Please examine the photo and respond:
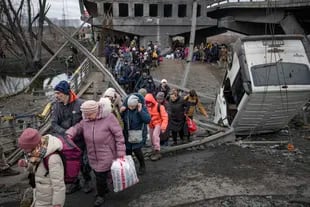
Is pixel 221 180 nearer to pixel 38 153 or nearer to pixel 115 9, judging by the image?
pixel 38 153

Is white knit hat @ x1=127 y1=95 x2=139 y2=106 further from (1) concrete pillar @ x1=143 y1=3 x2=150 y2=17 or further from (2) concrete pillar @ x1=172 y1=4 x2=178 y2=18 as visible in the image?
(2) concrete pillar @ x1=172 y1=4 x2=178 y2=18

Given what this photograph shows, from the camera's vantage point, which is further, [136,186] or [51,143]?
[136,186]

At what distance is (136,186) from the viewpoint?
641 cm

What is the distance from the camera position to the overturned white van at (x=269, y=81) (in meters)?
9.47

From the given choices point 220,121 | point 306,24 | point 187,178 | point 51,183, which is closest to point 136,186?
point 187,178

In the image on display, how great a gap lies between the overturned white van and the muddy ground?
968mm

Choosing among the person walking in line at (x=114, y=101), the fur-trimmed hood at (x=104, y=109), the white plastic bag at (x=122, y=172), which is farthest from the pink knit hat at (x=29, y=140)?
the person walking in line at (x=114, y=101)

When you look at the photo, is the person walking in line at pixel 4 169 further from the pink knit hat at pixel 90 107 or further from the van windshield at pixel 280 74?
the van windshield at pixel 280 74

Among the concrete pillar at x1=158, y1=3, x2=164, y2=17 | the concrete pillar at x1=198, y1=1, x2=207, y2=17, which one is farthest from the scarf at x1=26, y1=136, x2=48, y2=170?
the concrete pillar at x1=198, y1=1, x2=207, y2=17

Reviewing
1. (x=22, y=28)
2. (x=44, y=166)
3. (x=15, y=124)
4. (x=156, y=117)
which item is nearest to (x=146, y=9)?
(x=22, y=28)

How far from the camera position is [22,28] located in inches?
1722

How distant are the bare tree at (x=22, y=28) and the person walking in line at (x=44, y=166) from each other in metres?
37.9

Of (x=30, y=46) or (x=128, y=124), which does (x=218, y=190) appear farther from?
(x=30, y=46)

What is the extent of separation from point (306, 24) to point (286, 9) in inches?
126
